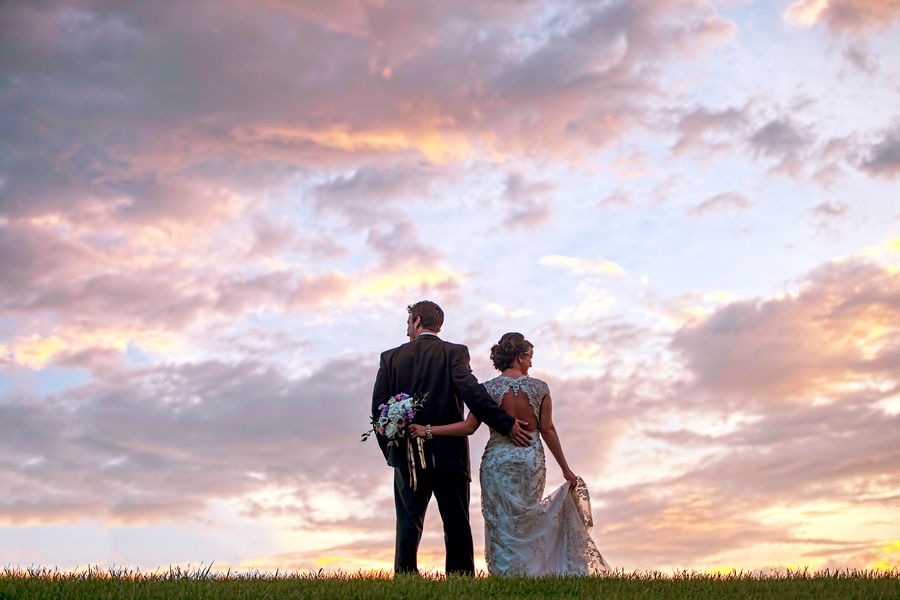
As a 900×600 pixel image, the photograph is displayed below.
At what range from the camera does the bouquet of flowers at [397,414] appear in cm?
1493

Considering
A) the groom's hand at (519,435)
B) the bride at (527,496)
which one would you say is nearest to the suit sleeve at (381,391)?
the bride at (527,496)

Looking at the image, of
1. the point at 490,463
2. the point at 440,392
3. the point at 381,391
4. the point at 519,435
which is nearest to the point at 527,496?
the point at 490,463

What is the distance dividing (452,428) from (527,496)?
4.88ft

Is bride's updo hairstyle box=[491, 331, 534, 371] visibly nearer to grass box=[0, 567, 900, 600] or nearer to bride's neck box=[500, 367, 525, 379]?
bride's neck box=[500, 367, 525, 379]

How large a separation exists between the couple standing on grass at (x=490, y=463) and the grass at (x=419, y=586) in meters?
1.13

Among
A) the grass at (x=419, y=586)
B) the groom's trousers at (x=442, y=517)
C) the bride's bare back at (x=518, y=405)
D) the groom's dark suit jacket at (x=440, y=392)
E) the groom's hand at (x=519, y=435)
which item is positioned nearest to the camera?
the grass at (x=419, y=586)

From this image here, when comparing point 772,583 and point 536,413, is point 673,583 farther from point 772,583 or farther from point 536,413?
point 536,413

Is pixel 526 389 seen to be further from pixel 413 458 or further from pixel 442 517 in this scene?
pixel 442 517

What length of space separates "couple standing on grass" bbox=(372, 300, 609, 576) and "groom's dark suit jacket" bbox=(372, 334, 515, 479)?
0.01 m

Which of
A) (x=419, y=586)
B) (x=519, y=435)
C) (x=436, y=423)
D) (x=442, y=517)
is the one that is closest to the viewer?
(x=419, y=586)

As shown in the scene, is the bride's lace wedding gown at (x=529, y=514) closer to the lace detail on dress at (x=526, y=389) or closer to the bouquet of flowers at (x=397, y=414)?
the lace detail on dress at (x=526, y=389)

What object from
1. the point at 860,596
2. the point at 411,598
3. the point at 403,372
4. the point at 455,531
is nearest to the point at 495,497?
the point at 455,531

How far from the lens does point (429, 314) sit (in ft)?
50.9

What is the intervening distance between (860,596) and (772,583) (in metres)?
1.37
